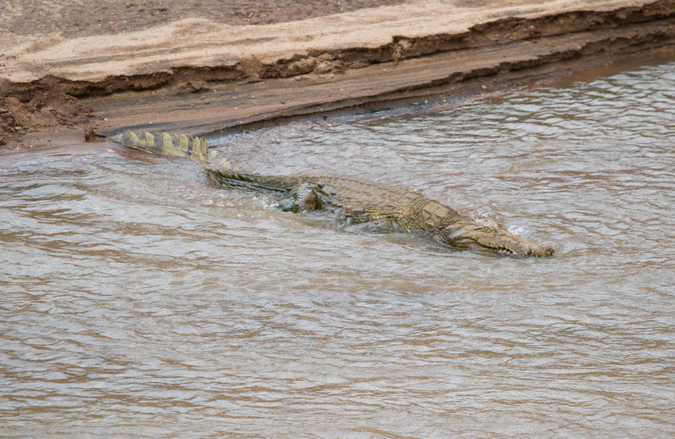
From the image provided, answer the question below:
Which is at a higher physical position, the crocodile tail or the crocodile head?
the crocodile tail

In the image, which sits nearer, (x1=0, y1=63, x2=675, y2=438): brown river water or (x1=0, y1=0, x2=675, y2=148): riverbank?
(x1=0, y1=63, x2=675, y2=438): brown river water

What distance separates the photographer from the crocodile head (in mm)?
4078

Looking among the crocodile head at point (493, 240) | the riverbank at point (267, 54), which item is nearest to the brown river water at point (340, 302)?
the crocodile head at point (493, 240)

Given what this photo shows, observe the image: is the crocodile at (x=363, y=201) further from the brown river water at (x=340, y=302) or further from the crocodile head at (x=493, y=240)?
the brown river water at (x=340, y=302)

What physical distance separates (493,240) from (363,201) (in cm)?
118

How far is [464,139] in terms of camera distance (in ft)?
20.7

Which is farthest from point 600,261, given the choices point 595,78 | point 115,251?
point 595,78

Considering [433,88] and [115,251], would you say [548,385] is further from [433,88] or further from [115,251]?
[433,88]

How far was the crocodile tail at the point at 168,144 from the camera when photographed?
6.08m

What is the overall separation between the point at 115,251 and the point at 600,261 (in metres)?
3.35

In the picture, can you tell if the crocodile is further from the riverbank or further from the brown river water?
the riverbank

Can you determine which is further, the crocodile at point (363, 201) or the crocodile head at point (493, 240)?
the crocodile at point (363, 201)

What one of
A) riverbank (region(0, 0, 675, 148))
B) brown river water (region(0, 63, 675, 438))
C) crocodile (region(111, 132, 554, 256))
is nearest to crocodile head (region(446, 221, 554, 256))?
crocodile (region(111, 132, 554, 256))

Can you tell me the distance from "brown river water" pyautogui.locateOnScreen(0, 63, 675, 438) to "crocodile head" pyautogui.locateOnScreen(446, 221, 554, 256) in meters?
0.12
